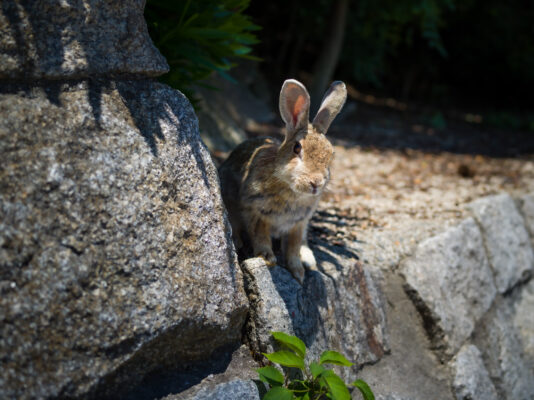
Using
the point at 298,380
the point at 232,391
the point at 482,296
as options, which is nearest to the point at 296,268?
the point at 298,380

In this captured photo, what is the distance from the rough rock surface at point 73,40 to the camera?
6.44ft

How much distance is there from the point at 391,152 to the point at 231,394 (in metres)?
5.27

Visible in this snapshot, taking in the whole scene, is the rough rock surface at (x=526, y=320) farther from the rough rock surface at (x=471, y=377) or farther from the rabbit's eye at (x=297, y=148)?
the rabbit's eye at (x=297, y=148)

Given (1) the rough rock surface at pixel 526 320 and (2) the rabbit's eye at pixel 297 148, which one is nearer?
(2) the rabbit's eye at pixel 297 148

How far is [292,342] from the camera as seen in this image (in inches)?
95.3

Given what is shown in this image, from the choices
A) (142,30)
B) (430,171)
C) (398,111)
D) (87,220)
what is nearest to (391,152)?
(430,171)

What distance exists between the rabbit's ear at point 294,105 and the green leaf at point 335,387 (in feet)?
4.40

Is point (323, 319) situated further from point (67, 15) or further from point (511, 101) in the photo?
point (511, 101)

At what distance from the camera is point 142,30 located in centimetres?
239

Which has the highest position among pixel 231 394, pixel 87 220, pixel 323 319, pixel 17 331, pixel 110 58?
pixel 110 58

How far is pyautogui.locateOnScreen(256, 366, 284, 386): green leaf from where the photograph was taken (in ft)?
7.66

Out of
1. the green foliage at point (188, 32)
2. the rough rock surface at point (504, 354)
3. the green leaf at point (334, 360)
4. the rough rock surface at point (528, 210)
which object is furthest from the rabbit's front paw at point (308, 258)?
the rough rock surface at point (528, 210)

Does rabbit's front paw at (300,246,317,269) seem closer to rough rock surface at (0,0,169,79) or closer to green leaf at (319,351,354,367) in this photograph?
green leaf at (319,351,354,367)

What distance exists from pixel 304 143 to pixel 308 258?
30.7 inches
